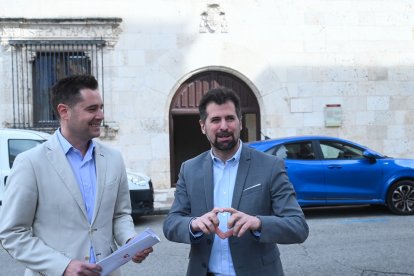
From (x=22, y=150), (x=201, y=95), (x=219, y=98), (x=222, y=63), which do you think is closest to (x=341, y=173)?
(x=201, y=95)

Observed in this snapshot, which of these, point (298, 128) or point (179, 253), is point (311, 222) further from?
point (298, 128)

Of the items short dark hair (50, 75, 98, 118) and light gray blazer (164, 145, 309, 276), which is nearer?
light gray blazer (164, 145, 309, 276)

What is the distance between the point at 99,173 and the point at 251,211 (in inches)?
33.1

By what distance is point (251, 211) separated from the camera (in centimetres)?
254

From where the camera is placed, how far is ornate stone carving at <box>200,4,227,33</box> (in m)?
14.1

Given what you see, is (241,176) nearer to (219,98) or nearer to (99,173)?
(219,98)

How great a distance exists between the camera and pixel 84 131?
110 inches

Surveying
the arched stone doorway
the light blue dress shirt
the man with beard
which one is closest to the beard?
the man with beard

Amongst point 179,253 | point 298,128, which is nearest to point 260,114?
point 298,128

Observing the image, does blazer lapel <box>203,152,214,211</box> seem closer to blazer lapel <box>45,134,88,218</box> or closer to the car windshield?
blazer lapel <box>45,134,88,218</box>

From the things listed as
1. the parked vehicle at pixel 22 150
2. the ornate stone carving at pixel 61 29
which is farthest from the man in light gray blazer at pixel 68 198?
the ornate stone carving at pixel 61 29

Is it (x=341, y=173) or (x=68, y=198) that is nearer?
(x=68, y=198)

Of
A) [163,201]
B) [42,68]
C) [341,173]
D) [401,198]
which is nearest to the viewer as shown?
[341,173]

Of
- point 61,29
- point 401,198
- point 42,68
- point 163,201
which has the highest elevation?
point 61,29
